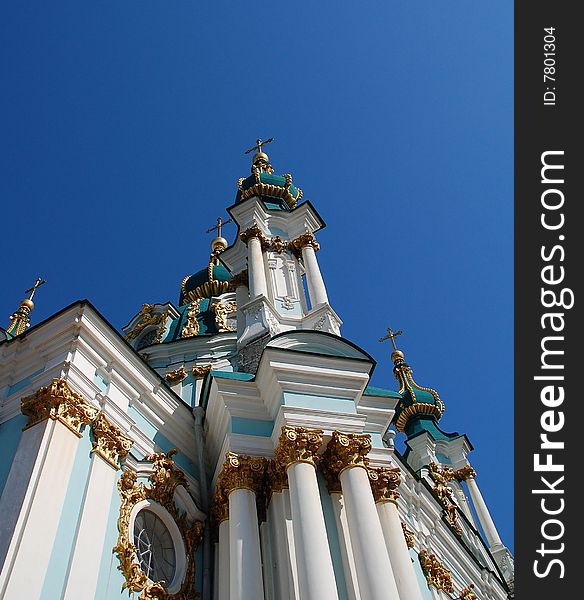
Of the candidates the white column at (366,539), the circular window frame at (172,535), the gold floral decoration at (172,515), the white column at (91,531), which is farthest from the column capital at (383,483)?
the white column at (91,531)

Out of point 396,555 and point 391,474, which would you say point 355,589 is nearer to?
point 396,555

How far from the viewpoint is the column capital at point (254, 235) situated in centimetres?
1468

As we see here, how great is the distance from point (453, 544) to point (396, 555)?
7.47 meters

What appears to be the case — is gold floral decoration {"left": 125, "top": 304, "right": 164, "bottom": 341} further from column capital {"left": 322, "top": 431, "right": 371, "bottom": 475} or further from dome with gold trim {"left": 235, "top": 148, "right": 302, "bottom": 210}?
column capital {"left": 322, "top": 431, "right": 371, "bottom": 475}

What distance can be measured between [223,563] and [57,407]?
2.84m

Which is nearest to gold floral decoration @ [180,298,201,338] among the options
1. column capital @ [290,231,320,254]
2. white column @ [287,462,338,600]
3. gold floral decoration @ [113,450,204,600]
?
column capital @ [290,231,320,254]

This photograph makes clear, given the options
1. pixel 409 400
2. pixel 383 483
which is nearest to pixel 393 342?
pixel 409 400

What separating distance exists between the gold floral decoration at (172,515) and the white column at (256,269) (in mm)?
4102

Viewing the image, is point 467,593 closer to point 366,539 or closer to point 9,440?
point 366,539

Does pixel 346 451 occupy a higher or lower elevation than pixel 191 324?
lower

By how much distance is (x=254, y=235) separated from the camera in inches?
577

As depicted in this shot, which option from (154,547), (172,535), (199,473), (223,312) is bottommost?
(154,547)

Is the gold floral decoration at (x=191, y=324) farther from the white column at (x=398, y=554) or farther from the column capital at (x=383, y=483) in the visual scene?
the white column at (x=398, y=554)

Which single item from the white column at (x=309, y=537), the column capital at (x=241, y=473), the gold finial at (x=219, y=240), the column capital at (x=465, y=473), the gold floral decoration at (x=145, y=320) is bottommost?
the white column at (x=309, y=537)
